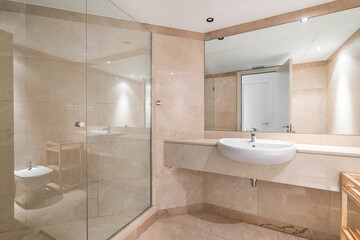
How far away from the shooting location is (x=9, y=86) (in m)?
0.97

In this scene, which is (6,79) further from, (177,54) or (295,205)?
(295,205)

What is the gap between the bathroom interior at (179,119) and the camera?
3.47 feet

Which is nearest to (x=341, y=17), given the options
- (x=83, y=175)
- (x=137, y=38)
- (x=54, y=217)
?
(x=137, y=38)

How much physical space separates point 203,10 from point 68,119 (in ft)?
4.82

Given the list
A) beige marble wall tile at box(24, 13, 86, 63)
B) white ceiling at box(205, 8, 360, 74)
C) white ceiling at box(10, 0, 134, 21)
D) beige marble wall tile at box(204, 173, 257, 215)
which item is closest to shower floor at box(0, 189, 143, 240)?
A: beige marble wall tile at box(24, 13, 86, 63)

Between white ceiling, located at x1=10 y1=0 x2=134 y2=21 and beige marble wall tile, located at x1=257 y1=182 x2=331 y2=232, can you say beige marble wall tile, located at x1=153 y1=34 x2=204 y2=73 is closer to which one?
white ceiling, located at x1=10 y1=0 x2=134 y2=21

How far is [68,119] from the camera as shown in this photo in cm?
119

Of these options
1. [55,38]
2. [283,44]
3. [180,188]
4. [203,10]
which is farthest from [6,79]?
[283,44]

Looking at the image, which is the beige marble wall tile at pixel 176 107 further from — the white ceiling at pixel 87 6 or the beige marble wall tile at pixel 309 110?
the beige marble wall tile at pixel 309 110

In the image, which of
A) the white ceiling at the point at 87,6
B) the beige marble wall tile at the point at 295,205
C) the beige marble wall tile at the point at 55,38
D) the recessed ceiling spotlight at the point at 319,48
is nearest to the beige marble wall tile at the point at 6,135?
the beige marble wall tile at the point at 55,38

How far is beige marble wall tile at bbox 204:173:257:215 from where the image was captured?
5.65 feet

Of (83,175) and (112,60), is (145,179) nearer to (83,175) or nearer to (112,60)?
(83,175)

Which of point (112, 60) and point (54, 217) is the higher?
point (112, 60)

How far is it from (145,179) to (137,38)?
1.42m
